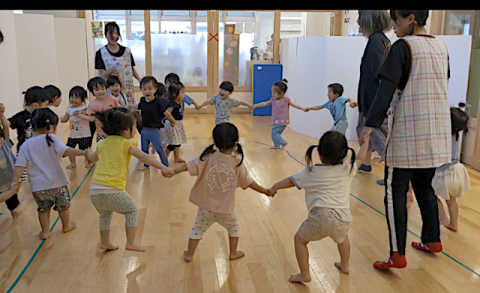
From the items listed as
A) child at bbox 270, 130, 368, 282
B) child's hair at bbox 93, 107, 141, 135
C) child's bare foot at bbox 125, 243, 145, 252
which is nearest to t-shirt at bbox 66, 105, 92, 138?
child's hair at bbox 93, 107, 141, 135

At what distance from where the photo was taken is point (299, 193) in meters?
3.96

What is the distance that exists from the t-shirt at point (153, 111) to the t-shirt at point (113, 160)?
194 cm

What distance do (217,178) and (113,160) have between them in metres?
0.61

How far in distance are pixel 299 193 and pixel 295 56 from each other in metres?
3.63

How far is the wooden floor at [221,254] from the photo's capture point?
93.7 inches

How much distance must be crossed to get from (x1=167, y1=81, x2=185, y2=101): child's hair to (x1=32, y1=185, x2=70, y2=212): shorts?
85.1 inches

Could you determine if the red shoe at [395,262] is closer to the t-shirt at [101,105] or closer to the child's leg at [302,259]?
the child's leg at [302,259]

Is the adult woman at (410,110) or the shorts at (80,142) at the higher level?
the adult woman at (410,110)

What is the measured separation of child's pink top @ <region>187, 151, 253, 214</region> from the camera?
246 centimetres

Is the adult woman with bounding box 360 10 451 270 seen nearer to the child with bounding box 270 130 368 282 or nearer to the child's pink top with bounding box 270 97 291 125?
the child with bounding box 270 130 368 282

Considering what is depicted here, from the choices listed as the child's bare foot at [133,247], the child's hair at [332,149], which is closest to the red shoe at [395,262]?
the child's hair at [332,149]

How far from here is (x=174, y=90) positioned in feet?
16.1
